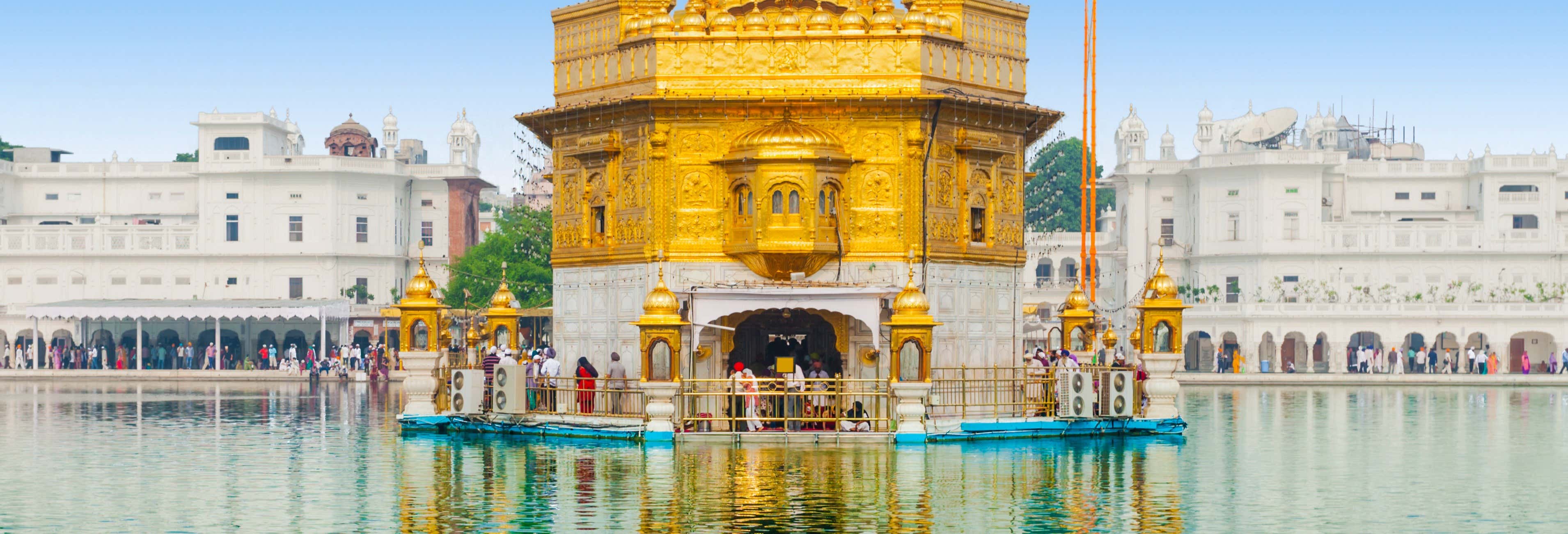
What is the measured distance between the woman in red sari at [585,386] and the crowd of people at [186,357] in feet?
116

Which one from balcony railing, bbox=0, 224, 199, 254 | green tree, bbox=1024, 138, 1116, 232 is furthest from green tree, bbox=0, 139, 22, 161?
green tree, bbox=1024, 138, 1116, 232

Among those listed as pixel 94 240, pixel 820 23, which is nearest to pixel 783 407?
pixel 820 23

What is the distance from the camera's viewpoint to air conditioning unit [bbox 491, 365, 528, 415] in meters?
29.3

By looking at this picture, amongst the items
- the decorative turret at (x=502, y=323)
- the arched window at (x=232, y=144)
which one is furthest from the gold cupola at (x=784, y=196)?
the arched window at (x=232, y=144)

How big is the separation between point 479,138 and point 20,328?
20.9 meters

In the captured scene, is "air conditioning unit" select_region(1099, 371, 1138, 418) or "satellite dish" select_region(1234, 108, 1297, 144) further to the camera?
"satellite dish" select_region(1234, 108, 1297, 144)

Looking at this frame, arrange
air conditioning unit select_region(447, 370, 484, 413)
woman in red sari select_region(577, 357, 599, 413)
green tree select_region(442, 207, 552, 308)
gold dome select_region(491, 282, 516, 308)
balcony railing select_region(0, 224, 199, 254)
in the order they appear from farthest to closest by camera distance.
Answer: balcony railing select_region(0, 224, 199, 254)
green tree select_region(442, 207, 552, 308)
gold dome select_region(491, 282, 516, 308)
air conditioning unit select_region(447, 370, 484, 413)
woman in red sari select_region(577, 357, 599, 413)

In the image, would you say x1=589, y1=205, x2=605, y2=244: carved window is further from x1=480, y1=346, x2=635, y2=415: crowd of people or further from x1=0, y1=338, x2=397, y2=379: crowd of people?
x1=0, y1=338, x2=397, y2=379: crowd of people

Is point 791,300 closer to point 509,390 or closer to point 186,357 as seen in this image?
point 509,390

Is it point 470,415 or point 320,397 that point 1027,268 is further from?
point 470,415

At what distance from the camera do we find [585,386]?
30.7 meters

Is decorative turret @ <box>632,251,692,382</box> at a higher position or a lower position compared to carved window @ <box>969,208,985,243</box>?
lower

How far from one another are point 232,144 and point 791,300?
55365 millimetres

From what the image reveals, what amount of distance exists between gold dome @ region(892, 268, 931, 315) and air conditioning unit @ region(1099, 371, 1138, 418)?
3771 millimetres
